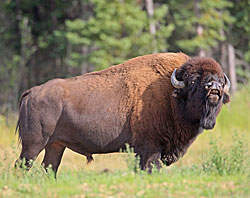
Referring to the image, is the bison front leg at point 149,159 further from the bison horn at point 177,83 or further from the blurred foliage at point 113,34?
the blurred foliage at point 113,34

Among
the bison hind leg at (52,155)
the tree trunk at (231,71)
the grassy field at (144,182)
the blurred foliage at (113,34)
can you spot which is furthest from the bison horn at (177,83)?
the tree trunk at (231,71)

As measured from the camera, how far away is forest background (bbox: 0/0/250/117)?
22281 millimetres

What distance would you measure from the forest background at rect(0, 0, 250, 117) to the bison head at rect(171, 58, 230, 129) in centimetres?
1028

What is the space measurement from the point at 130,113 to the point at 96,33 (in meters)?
13.6

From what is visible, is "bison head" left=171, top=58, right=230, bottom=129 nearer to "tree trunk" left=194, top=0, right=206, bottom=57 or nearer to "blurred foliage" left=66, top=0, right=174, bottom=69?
"blurred foliage" left=66, top=0, right=174, bottom=69

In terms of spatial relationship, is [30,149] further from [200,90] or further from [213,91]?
[213,91]

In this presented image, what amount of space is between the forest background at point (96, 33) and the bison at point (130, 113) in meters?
9.43

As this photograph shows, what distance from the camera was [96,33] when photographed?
73.8ft

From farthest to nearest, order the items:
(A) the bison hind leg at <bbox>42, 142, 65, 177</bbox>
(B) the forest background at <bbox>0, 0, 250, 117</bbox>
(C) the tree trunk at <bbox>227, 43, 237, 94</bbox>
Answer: (C) the tree trunk at <bbox>227, 43, 237, 94</bbox>, (B) the forest background at <bbox>0, 0, 250, 117</bbox>, (A) the bison hind leg at <bbox>42, 142, 65, 177</bbox>

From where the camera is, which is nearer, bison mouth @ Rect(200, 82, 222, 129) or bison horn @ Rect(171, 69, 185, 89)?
bison mouth @ Rect(200, 82, 222, 129)

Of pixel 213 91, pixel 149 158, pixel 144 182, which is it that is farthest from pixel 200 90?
pixel 144 182

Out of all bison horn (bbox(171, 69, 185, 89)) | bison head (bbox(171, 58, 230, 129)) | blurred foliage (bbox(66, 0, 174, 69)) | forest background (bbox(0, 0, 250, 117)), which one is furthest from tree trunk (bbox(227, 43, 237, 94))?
bison horn (bbox(171, 69, 185, 89))

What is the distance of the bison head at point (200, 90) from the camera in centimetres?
883

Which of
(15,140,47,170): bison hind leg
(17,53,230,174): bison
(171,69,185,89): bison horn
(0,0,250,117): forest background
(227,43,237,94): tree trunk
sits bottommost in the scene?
(227,43,237,94): tree trunk
